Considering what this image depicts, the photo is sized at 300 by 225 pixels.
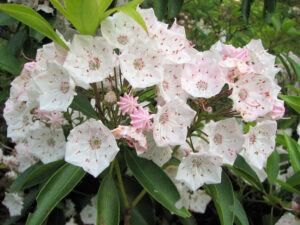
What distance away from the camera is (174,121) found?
42.5 inches

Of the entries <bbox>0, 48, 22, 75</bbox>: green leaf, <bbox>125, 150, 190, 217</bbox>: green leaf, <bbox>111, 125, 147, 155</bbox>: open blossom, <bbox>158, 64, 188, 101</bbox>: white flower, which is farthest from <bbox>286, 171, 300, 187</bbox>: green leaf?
<bbox>0, 48, 22, 75</bbox>: green leaf

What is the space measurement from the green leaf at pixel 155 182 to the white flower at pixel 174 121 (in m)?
0.22

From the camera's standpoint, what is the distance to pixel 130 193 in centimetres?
151

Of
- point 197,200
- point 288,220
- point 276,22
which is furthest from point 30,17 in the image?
point 276,22

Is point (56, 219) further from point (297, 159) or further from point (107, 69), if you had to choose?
point (297, 159)

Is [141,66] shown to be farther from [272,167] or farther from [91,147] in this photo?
[272,167]

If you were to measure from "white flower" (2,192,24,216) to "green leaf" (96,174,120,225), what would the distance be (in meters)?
1.00

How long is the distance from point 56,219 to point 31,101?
0.83 m

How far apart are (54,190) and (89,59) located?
575 mm

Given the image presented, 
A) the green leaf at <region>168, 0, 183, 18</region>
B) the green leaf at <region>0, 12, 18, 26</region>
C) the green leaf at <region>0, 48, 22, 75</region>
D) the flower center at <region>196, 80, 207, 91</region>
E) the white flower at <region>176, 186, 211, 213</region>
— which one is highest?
the green leaf at <region>168, 0, 183, 18</region>

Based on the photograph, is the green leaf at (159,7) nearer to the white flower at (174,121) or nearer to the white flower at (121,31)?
the white flower at (121,31)

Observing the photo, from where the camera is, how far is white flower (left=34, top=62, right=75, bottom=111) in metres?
1.04

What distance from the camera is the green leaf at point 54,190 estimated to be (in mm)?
1082

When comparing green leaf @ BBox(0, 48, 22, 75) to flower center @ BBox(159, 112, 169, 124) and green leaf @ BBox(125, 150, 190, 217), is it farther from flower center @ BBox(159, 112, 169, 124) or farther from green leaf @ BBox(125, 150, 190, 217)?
flower center @ BBox(159, 112, 169, 124)
